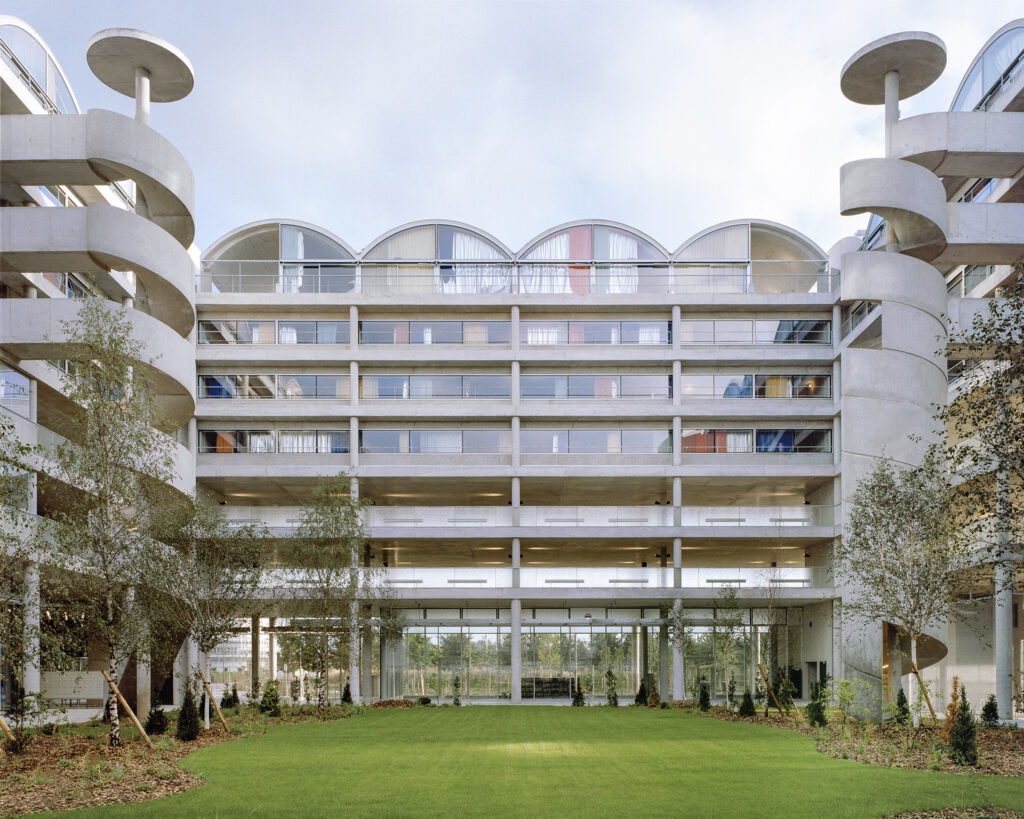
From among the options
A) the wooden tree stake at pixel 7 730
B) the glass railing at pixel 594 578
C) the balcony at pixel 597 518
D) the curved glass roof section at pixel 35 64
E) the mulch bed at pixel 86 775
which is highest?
the curved glass roof section at pixel 35 64

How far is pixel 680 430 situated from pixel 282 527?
19.7 meters

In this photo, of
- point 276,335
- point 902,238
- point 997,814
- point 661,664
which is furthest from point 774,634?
point 997,814

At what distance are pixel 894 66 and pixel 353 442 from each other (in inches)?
1129

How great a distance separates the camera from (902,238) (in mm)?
36750

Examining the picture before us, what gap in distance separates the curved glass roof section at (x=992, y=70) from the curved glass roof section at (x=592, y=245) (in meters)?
16.1

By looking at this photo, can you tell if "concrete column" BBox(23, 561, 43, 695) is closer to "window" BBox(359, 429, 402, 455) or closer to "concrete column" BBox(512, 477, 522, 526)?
"window" BBox(359, 429, 402, 455)

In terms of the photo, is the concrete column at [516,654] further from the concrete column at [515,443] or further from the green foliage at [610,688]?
the concrete column at [515,443]

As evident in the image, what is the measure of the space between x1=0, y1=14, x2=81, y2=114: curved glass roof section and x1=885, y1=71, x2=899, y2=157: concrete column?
3017 centimetres

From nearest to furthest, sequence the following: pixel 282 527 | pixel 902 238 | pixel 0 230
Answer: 1. pixel 0 230
2. pixel 902 238
3. pixel 282 527

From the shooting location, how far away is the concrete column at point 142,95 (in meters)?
33.1

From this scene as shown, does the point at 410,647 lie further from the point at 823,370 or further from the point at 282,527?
the point at 823,370

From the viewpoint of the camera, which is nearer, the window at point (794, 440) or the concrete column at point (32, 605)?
the concrete column at point (32, 605)

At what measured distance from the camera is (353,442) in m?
46.9

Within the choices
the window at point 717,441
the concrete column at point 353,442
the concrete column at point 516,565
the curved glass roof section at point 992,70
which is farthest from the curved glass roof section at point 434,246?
the curved glass roof section at point 992,70
